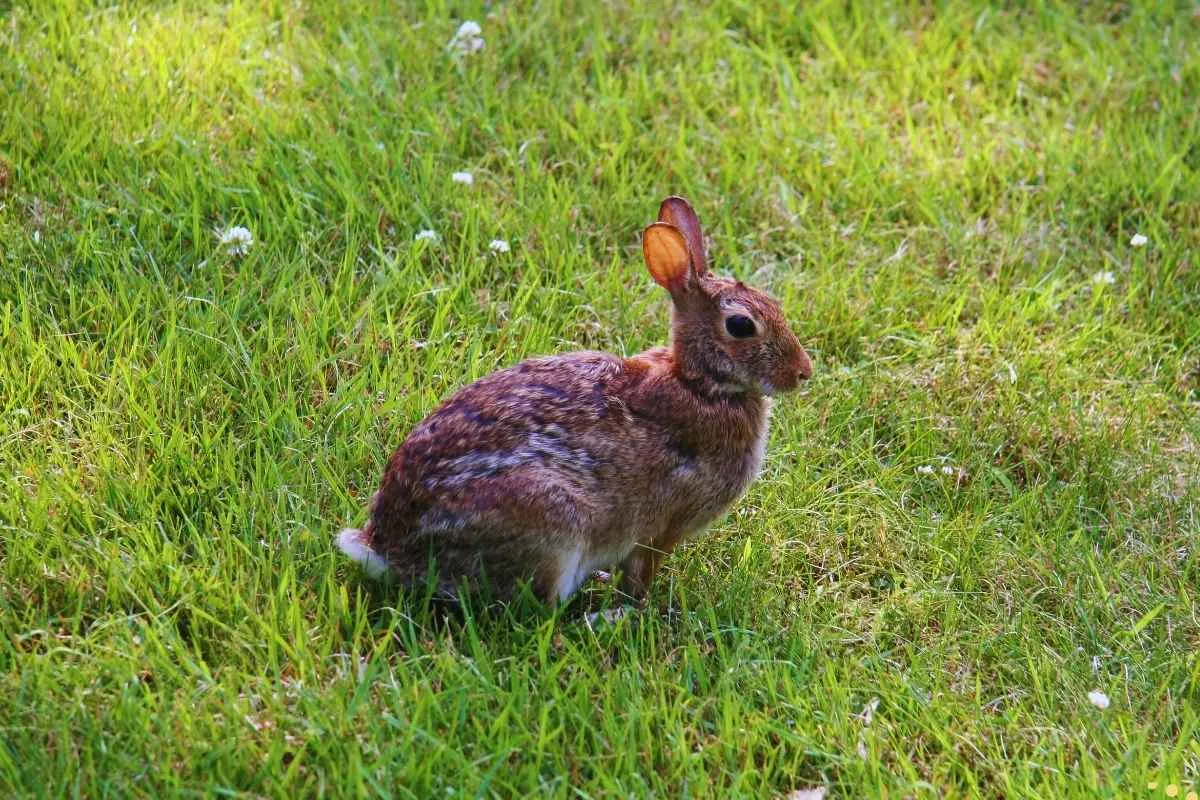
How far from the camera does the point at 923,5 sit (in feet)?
23.4

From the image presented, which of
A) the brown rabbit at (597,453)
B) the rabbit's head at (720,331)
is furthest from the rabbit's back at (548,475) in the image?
the rabbit's head at (720,331)

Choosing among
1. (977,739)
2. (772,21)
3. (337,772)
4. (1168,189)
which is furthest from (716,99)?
(337,772)

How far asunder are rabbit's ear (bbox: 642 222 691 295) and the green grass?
82cm

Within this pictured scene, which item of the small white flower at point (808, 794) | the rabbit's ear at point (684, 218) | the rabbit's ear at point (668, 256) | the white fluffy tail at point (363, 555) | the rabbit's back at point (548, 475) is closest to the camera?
the small white flower at point (808, 794)

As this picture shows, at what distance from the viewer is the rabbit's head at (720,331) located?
429 centimetres

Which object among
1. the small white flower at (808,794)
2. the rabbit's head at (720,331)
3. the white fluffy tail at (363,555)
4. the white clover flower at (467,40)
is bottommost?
the small white flower at (808,794)

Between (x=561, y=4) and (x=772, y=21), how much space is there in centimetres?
99

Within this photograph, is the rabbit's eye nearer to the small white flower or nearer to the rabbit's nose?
the rabbit's nose

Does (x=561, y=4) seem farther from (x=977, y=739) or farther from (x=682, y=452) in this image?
(x=977, y=739)

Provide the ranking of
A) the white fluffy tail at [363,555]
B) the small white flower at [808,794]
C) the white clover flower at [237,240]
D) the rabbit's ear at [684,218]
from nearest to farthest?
the small white flower at [808,794], the white fluffy tail at [363,555], the rabbit's ear at [684,218], the white clover flower at [237,240]

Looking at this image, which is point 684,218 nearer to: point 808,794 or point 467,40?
point 808,794

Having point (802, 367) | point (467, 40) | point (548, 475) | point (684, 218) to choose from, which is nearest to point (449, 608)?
point (548, 475)

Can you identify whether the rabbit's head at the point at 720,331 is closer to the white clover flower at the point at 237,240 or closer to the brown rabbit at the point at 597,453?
the brown rabbit at the point at 597,453

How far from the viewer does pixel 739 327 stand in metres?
4.30
